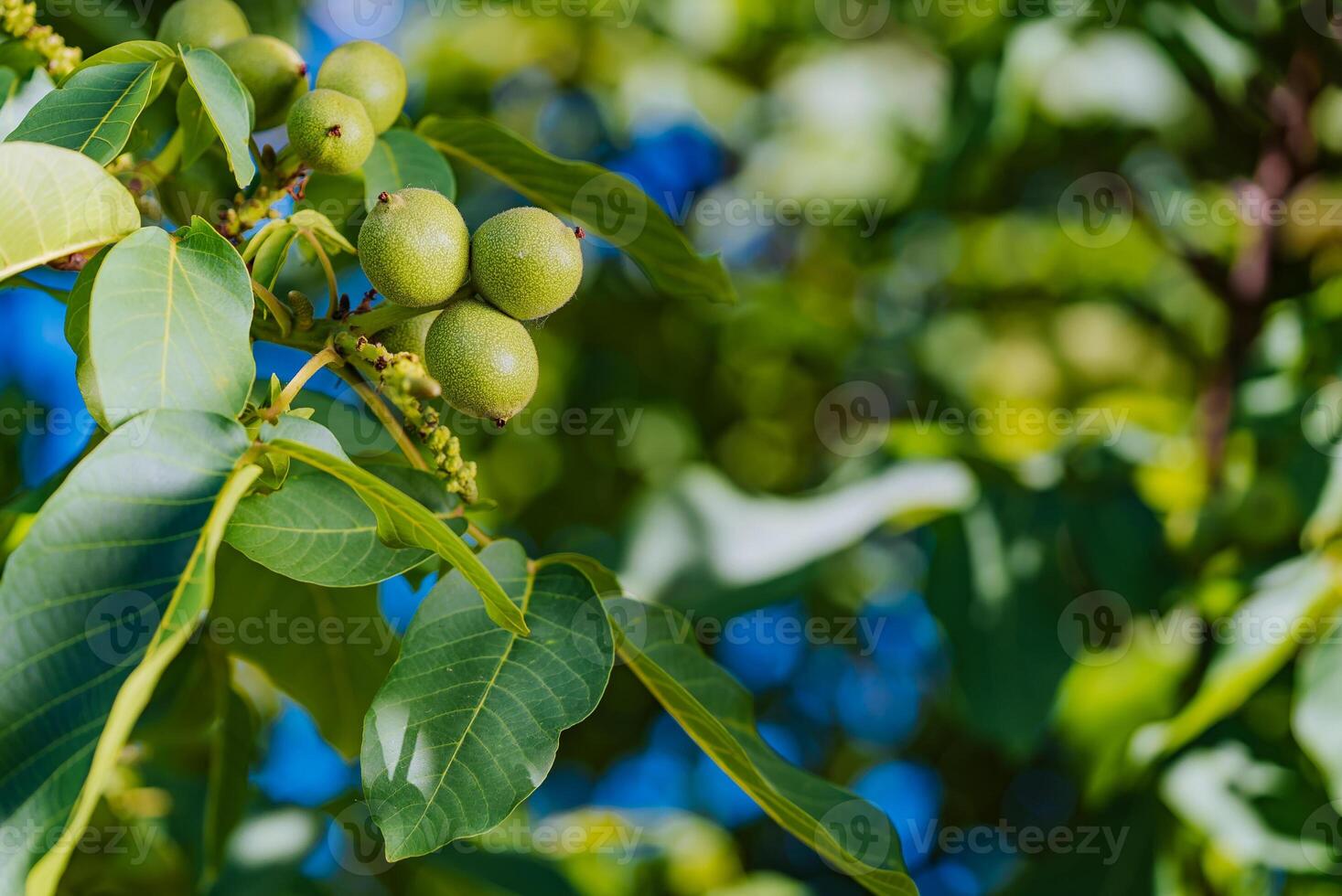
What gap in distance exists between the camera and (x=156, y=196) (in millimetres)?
1268

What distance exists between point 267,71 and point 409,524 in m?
0.60

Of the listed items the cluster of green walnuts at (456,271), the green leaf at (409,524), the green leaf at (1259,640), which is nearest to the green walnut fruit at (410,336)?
the cluster of green walnuts at (456,271)

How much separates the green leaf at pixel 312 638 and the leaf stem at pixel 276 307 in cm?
43

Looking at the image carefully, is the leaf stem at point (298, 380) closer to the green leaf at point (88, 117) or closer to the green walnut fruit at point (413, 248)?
the green walnut fruit at point (413, 248)

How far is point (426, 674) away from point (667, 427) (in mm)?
2153

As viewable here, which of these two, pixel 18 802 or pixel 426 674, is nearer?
pixel 18 802

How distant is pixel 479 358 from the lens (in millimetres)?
961

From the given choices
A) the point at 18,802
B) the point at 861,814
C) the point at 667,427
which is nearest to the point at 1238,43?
the point at 667,427

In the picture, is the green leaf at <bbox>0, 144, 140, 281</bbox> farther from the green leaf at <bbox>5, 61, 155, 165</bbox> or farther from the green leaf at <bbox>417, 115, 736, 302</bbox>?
the green leaf at <bbox>417, 115, 736, 302</bbox>

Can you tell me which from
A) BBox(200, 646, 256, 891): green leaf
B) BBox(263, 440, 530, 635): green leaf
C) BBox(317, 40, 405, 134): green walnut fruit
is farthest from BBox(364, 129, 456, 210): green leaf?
BBox(200, 646, 256, 891): green leaf

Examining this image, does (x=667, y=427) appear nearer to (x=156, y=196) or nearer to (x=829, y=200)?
(x=829, y=200)

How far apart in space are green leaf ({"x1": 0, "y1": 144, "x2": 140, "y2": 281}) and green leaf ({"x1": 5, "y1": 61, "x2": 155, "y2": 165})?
2.1 inches

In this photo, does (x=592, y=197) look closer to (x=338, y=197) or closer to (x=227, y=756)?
(x=338, y=197)

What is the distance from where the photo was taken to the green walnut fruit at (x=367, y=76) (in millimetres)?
1147
